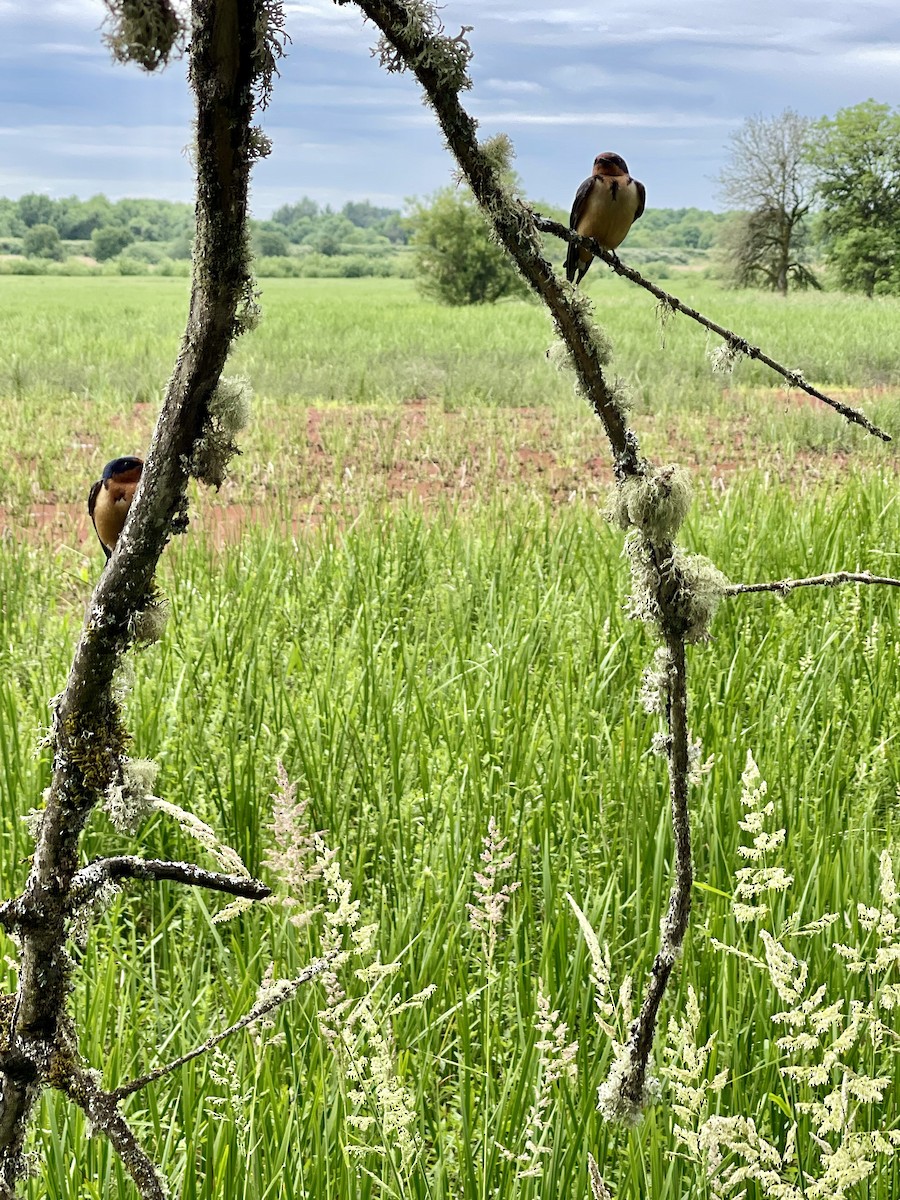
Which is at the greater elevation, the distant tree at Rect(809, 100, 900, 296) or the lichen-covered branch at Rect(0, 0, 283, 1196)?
the distant tree at Rect(809, 100, 900, 296)

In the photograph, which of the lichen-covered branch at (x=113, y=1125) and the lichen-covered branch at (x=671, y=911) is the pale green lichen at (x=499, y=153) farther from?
the lichen-covered branch at (x=113, y=1125)

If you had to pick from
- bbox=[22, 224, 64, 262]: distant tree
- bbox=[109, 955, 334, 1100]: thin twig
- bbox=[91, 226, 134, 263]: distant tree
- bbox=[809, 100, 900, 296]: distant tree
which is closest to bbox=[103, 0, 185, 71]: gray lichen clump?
bbox=[109, 955, 334, 1100]: thin twig

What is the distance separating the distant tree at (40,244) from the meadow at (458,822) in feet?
211

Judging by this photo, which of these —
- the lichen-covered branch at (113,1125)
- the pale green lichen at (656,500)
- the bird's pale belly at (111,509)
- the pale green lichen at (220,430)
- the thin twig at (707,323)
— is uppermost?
the thin twig at (707,323)

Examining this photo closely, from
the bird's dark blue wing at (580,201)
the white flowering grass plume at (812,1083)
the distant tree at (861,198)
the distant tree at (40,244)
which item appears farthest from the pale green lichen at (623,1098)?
the distant tree at (40,244)

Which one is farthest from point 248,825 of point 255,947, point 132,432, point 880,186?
point 880,186

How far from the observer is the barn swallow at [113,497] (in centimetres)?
79

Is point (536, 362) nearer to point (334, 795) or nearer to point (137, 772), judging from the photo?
point (334, 795)

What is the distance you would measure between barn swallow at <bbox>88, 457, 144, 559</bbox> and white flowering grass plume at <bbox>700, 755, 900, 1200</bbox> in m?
0.80

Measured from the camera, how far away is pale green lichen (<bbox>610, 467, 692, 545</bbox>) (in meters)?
0.62

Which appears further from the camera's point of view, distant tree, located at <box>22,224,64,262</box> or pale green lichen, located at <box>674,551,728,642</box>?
distant tree, located at <box>22,224,64,262</box>

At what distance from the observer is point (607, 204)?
123cm

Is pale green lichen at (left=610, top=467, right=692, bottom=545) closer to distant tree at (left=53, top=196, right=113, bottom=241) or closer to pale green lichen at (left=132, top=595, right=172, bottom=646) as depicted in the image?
pale green lichen at (left=132, top=595, right=172, bottom=646)

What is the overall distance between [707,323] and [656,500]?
11 cm
